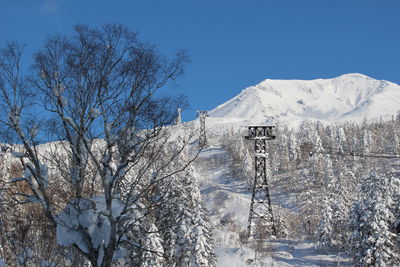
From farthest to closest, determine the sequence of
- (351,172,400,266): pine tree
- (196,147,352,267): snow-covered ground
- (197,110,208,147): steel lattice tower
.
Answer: (196,147,352,267): snow-covered ground, (351,172,400,266): pine tree, (197,110,208,147): steel lattice tower

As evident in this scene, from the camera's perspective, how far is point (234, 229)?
71875mm

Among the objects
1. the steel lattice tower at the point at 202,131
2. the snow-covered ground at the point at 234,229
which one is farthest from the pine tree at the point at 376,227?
the steel lattice tower at the point at 202,131

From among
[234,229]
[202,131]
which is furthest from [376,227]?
[202,131]

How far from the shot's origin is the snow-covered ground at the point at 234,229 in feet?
115

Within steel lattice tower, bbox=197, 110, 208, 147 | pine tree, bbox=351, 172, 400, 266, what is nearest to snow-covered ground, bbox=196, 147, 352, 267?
pine tree, bbox=351, 172, 400, 266

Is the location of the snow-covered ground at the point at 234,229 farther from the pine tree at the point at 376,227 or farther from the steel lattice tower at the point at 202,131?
the steel lattice tower at the point at 202,131

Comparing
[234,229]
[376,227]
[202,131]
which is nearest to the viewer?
[376,227]

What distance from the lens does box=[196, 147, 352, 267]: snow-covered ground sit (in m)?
34.9

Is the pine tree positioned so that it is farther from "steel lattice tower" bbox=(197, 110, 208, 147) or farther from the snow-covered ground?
"steel lattice tower" bbox=(197, 110, 208, 147)

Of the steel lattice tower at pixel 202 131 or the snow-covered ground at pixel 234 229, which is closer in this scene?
the steel lattice tower at pixel 202 131

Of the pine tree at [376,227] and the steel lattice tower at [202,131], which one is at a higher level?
the steel lattice tower at [202,131]

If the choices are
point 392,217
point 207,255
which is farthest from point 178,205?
point 392,217

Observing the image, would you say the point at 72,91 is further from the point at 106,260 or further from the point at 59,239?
the point at 106,260

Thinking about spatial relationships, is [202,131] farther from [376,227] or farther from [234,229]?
[376,227]
